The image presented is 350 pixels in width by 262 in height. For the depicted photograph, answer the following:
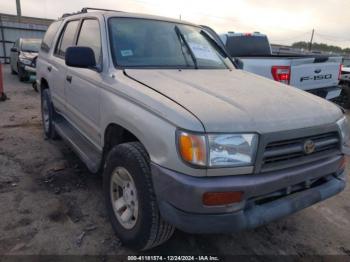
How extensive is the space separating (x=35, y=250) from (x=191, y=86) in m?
1.85

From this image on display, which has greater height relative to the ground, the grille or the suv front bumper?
the grille

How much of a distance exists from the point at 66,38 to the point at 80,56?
5.39 ft

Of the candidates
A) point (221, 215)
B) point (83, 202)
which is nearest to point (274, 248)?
point (221, 215)

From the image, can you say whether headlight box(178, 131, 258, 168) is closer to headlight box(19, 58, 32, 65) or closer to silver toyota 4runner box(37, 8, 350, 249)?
silver toyota 4runner box(37, 8, 350, 249)

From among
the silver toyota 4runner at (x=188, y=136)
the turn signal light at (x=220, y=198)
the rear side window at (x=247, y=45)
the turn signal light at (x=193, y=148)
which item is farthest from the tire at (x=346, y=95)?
the turn signal light at (x=193, y=148)

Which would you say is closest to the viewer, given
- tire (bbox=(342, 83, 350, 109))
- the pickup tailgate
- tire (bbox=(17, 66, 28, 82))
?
the pickup tailgate

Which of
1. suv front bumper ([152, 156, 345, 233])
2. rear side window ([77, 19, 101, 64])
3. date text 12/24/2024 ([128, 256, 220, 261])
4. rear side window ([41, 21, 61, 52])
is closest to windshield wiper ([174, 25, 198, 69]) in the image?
rear side window ([77, 19, 101, 64])

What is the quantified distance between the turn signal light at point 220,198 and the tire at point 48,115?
362 centimetres

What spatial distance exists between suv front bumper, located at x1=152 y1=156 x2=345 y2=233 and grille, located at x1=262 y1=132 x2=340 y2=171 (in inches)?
2.5

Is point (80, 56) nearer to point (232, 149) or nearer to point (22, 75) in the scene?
point (232, 149)

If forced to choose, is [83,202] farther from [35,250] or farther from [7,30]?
[7,30]

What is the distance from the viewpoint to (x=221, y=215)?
84.0 inches

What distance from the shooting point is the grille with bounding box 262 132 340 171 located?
2.24m

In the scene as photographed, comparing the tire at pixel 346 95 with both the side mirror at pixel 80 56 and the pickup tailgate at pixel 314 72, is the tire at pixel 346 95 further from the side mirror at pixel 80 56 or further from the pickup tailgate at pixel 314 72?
the side mirror at pixel 80 56
